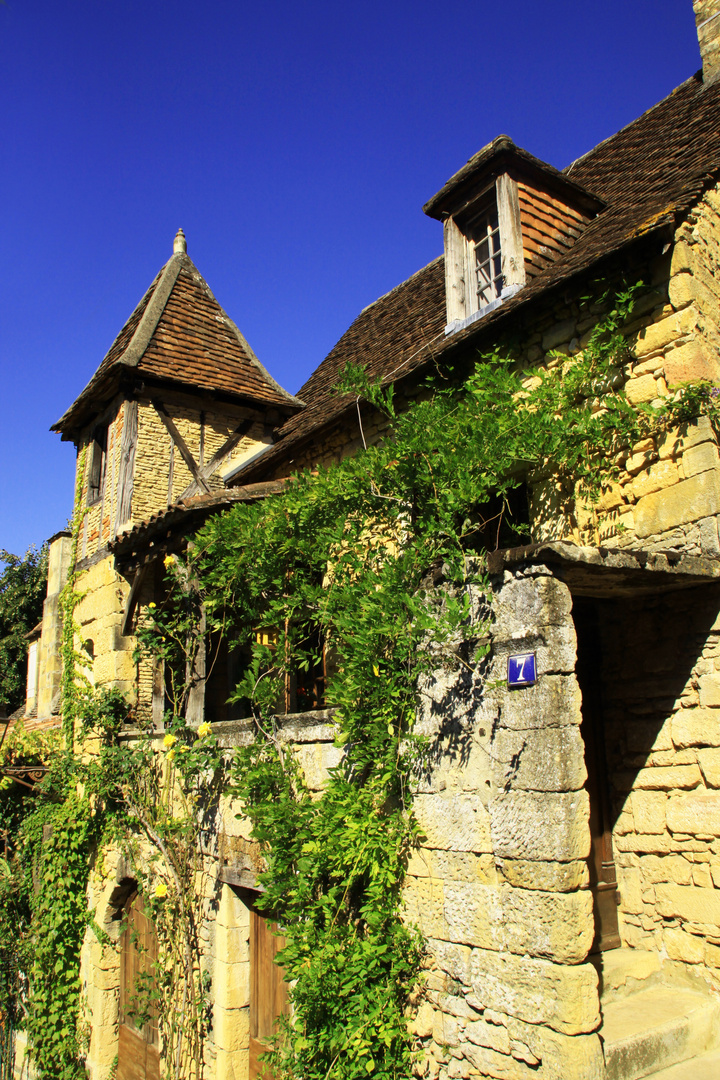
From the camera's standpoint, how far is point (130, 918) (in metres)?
7.28

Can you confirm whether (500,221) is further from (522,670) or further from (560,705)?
(560,705)

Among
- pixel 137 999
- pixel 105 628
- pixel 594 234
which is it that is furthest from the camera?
pixel 105 628

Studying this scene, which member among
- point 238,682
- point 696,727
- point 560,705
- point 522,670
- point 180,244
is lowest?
point 696,727

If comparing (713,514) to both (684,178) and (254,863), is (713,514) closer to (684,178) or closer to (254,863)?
(684,178)

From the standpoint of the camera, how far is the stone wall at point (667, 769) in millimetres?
4145

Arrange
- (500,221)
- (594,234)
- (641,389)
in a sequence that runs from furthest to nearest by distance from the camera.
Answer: (500,221) → (594,234) → (641,389)

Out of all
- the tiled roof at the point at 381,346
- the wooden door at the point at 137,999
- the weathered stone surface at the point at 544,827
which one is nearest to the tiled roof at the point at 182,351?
the tiled roof at the point at 381,346

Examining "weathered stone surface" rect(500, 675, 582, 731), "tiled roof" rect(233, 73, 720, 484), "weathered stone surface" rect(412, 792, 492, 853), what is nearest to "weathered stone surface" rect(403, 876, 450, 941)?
"weathered stone surface" rect(412, 792, 492, 853)

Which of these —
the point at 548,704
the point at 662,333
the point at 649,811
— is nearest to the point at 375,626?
the point at 548,704

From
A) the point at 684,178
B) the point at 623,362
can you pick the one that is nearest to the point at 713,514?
the point at 623,362

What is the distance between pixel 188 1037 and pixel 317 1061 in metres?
2.69

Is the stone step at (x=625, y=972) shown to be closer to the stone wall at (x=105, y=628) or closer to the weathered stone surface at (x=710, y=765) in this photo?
the weathered stone surface at (x=710, y=765)

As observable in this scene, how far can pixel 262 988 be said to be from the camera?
5.38 metres

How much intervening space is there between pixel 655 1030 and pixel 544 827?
1.39 metres
